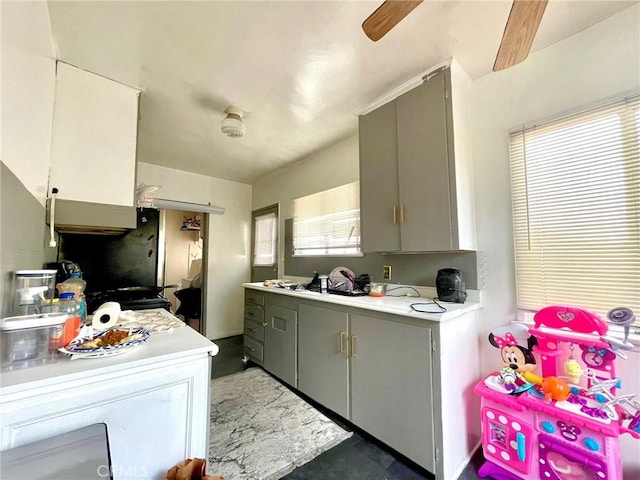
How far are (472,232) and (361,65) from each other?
1.38 m

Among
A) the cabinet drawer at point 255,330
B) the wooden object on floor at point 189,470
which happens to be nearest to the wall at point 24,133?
the wooden object on floor at point 189,470

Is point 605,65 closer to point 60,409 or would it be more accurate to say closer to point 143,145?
point 60,409

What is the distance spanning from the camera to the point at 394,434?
1564 millimetres

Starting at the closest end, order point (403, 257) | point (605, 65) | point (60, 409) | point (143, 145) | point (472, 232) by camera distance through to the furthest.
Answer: point (60, 409) → point (605, 65) → point (472, 232) → point (403, 257) → point (143, 145)

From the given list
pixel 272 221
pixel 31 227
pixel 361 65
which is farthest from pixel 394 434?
pixel 272 221

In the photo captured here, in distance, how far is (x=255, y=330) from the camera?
9.60ft

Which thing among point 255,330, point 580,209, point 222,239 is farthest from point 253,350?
point 580,209

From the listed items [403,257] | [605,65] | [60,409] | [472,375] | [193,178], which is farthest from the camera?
[193,178]

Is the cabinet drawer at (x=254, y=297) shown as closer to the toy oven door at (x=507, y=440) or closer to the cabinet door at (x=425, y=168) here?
A: the cabinet door at (x=425, y=168)

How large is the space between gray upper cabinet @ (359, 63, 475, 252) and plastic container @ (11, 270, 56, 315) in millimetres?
1890

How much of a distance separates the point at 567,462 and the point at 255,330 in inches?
101

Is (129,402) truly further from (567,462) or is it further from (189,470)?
(567,462)

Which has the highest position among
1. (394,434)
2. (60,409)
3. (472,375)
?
(60,409)

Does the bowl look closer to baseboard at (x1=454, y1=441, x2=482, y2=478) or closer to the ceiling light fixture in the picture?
baseboard at (x1=454, y1=441, x2=482, y2=478)
